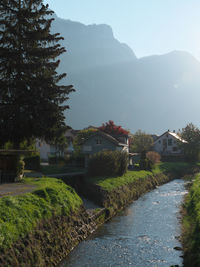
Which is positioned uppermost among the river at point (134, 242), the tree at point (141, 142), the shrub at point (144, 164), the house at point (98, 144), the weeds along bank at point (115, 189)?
the tree at point (141, 142)

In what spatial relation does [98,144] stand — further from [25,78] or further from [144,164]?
[25,78]

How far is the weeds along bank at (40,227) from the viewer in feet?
45.4

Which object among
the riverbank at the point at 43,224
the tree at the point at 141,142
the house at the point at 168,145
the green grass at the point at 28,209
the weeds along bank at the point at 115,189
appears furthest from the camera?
the house at the point at 168,145

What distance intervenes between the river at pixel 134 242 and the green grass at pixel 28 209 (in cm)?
292

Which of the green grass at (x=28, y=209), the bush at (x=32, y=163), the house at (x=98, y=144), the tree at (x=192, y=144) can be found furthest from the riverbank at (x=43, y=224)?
the tree at (x=192, y=144)

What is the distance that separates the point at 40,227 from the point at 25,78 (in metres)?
20.5

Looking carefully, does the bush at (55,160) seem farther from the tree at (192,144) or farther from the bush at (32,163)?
the tree at (192,144)

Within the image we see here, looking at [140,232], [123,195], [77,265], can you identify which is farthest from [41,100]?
[77,265]

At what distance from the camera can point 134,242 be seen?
70.7 ft

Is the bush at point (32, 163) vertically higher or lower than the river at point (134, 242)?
higher

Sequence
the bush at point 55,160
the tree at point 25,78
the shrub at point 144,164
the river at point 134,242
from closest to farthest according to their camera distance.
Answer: the river at point 134,242
the tree at point 25,78
the bush at point 55,160
the shrub at point 144,164

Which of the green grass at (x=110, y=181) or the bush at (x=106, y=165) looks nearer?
the green grass at (x=110, y=181)

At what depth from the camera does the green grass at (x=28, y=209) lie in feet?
46.5

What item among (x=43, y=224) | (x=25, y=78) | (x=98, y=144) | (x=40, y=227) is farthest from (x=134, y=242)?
(x=98, y=144)
